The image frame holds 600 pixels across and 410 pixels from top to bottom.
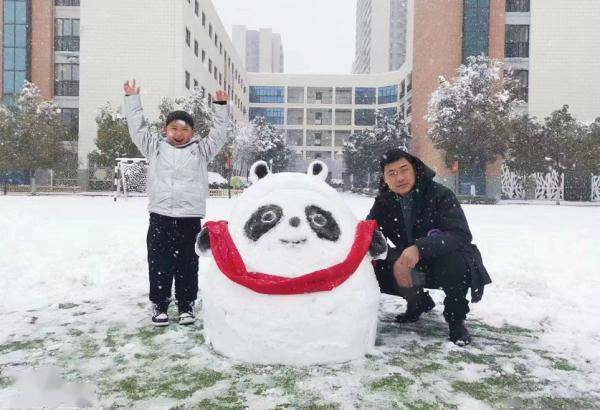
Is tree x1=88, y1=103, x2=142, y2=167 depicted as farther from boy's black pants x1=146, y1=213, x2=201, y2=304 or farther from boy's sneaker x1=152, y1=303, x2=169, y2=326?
boy's sneaker x1=152, y1=303, x2=169, y2=326

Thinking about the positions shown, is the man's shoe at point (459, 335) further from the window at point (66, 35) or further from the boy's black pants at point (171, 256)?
the window at point (66, 35)

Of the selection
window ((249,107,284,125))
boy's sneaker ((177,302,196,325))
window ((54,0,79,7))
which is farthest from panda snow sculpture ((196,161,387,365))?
window ((249,107,284,125))

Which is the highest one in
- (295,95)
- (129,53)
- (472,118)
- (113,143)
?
(295,95)

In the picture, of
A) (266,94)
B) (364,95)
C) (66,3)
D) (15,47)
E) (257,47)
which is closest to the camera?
(15,47)

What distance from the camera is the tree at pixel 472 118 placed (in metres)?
22.7

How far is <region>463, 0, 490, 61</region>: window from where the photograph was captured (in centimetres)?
3066

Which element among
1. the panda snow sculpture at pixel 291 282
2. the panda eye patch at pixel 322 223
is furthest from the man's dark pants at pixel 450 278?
the panda eye patch at pixel 322 223

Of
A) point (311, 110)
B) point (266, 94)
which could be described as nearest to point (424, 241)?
point (311, 110)

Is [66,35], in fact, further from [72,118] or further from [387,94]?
[387,94]

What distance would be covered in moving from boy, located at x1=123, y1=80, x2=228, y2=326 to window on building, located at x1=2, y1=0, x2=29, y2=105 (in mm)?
33522

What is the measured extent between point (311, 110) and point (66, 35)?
105 ft

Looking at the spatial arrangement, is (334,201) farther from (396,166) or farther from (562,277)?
(562,277)

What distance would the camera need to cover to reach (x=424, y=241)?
10.4 feet

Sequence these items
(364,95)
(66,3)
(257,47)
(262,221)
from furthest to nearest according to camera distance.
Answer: (257,47) < (364,95) < (66,3) < (262,221)
